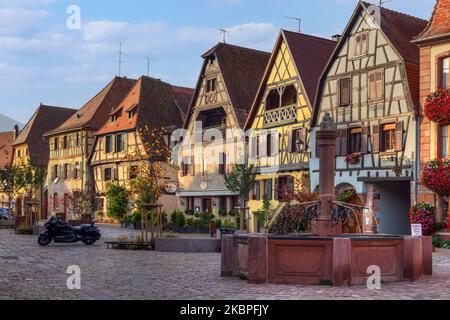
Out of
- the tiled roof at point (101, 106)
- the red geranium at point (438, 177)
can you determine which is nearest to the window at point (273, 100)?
the red geranium at point (438, 177)

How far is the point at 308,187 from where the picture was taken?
34.9 metres

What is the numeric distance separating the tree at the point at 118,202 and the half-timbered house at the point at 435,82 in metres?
26.0

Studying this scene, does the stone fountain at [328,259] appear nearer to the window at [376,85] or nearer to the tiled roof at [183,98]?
the window at [376,85]

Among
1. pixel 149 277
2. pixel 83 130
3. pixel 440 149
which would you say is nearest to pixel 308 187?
pixel 440 149

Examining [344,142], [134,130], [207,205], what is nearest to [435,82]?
[344,142]

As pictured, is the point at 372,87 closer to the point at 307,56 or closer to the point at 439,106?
the point at 439,106

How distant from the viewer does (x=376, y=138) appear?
104 feet

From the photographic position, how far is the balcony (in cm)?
3716

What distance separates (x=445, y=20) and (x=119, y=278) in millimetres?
20011

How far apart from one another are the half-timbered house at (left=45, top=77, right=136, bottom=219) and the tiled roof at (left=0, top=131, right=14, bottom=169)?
14.1 meters

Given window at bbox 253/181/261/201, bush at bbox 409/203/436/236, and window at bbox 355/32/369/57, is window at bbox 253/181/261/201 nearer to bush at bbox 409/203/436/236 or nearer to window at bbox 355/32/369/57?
Result: window at bbox 355/32/369/57

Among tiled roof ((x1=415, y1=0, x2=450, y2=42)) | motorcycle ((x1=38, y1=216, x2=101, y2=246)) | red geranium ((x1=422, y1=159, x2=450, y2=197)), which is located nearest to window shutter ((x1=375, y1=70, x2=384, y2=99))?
tiled roof ((x1=415, y1=0, x2=450, y2=42))
